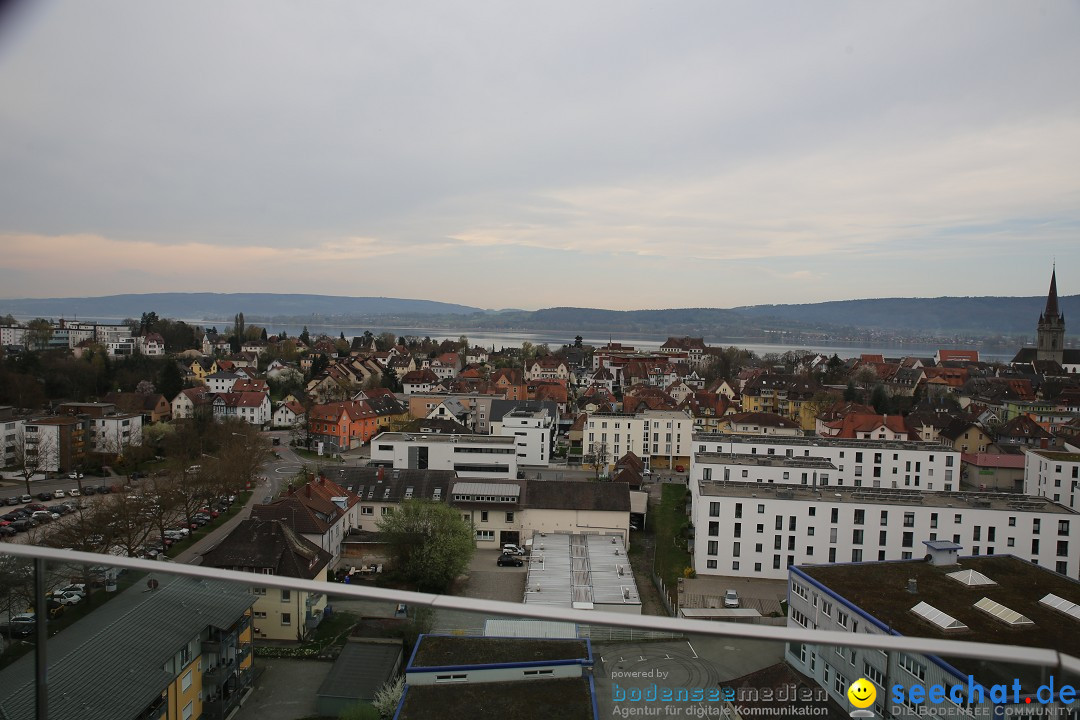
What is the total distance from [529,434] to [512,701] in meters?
16.7

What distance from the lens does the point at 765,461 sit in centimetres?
1289

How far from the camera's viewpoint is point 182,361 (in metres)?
35.4

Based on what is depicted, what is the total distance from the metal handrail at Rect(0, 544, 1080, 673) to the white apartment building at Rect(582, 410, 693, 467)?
676 inches

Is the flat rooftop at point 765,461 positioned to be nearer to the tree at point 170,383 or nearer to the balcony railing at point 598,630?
the balcony railing at point 598,630

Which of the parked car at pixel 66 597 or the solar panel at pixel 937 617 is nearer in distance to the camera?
the parked car at pixel 66 597

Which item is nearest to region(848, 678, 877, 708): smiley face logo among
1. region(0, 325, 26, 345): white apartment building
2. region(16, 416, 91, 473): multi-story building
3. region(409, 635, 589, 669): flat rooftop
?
region(409, 635, 589, 669): flat rooftop

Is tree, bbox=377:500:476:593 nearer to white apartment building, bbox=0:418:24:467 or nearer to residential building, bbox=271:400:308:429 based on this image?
white apartment building, bbox=0:418:24:467

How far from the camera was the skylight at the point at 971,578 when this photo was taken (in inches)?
261

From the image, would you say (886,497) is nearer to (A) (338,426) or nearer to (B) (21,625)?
(B) (21,625)

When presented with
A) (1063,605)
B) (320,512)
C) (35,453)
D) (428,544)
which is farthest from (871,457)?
(35,453)

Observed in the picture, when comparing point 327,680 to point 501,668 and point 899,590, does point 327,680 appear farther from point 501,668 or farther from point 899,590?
point 899,590

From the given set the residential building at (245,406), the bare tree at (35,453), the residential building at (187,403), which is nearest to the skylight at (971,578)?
the bare tree at (35,453)

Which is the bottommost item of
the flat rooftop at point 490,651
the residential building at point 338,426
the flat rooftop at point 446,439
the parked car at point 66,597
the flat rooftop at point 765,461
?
the residential building at point 338,426

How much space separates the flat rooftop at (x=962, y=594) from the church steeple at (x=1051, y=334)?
39.1m
